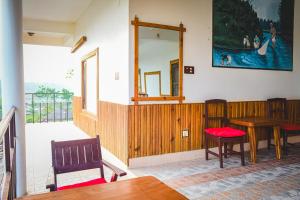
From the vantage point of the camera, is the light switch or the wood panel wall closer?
the wood panel wall

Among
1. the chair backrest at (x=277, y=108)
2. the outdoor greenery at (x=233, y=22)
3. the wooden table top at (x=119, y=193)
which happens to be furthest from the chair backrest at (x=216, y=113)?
the wooden table top at (x=119, y=193)

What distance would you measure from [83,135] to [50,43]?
158 inches

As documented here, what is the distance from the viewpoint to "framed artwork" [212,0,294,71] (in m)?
4.17

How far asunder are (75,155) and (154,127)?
1.84m

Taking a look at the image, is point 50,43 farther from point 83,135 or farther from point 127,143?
point 127,143

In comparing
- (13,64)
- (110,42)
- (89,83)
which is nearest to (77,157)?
(13,64)

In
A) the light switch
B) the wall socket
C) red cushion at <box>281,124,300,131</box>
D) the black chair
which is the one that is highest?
the light switch

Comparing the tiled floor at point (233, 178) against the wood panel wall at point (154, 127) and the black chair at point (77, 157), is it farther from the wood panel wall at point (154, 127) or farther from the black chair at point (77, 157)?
the black chair at point (77, 157)

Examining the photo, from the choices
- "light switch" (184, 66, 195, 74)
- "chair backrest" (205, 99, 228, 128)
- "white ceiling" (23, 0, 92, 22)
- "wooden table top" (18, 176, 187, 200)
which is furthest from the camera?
"white ceiling" (23, 0, 92, 22)

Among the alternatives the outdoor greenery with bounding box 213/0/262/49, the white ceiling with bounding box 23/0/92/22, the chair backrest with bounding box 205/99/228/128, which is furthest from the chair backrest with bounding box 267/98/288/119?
the white ceiling with bounding box 23/0/92/22

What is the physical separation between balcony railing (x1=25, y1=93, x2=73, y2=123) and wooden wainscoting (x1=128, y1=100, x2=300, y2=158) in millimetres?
5817

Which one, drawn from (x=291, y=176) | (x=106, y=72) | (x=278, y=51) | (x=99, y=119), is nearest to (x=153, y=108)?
(x=106, y=72)

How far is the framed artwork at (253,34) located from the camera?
417 cm

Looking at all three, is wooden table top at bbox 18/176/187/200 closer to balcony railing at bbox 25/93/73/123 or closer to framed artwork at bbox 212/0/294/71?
framed artwork at bbox 212/0/294/71
